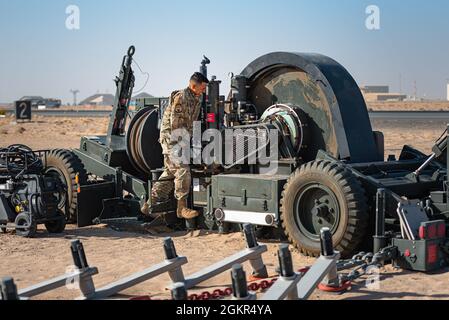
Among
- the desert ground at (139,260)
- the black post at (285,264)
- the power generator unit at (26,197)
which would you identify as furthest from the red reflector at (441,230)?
the power generator unit at (26,197)

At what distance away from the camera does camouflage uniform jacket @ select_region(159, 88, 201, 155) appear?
10148 millimetres

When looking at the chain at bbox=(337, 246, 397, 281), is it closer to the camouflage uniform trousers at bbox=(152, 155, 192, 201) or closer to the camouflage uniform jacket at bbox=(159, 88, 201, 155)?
the camouflage uniform trousers at bbox=(152, 155, 192, 201)

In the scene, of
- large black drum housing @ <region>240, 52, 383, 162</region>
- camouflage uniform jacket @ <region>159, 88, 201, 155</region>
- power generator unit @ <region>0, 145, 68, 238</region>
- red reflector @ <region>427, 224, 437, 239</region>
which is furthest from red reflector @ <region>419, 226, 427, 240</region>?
power generator unit @ <region>0, 145, 68, 238</region>

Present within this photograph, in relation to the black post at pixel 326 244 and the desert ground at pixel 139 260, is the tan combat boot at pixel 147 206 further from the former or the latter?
the black post at pixel 326 244

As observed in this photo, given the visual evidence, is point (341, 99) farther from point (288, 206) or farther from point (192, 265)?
point (192, 265)

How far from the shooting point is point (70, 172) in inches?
460

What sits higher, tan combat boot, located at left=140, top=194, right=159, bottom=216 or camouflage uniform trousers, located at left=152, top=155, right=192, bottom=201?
camouflage uniform trousers, located at left=152, top=155, right=192, bottom=201

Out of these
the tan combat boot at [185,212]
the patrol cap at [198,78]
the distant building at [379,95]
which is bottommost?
the tan combat boot at [185,212]

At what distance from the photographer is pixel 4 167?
10.9m

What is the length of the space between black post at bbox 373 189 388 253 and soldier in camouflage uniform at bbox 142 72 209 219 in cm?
310

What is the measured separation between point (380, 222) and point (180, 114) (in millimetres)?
3488

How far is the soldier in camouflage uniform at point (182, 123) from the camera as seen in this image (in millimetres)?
10133

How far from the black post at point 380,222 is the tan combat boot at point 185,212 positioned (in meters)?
3.10
